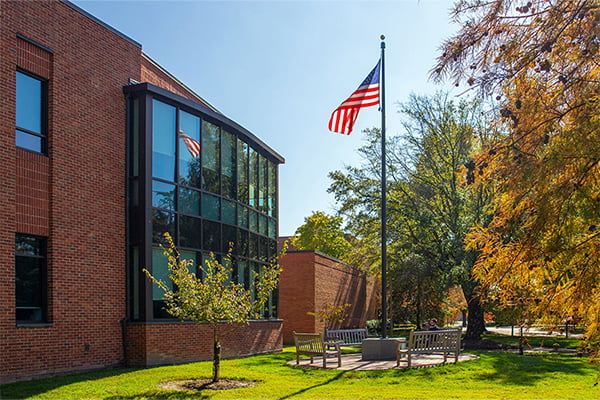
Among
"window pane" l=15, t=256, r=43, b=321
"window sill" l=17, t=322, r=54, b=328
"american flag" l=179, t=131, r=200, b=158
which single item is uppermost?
"american flag" l=179, t=131, r=200, b=158

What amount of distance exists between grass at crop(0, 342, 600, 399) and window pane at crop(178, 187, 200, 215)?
14.6 ft

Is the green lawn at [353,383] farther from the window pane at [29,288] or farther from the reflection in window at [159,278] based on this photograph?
the reflection in window at [159,278]

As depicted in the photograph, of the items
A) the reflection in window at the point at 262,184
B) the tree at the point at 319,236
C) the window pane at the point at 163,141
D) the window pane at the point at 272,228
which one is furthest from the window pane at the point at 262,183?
the tree at the point at 319,236

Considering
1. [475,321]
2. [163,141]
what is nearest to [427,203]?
[475,321]

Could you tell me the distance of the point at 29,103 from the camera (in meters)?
13.6

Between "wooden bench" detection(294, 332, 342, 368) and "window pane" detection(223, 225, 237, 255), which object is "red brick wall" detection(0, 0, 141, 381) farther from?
"wooden bench" detection(294, 332, 342, 368)

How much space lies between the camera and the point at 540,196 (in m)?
6.46

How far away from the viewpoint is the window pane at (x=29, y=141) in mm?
13211

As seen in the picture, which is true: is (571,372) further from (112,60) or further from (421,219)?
(112,60)

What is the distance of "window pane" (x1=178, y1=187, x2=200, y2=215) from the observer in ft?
56.1

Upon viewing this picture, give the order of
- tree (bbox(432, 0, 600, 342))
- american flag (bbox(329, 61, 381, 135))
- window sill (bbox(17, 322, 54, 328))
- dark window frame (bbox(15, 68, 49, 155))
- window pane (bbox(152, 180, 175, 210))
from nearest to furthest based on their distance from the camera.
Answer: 1. tree (bbox(432, 0, 600, 342))
2. window sill (bbox(17, 322, 54, 328))
3. dark window frame (bbox(15, 68, 49, 155))
4. window pane (bbox(152, 180, 175, 210))
5. american flag (bbox(329, 61, 381, 135))

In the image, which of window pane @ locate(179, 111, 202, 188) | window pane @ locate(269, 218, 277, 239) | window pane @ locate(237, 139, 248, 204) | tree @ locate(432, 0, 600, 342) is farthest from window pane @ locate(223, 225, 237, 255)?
tree @ locate(432, 0, 600, 342)

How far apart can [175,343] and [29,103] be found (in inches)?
276

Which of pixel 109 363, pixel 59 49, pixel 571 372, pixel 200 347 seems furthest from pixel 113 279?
pixel 571 372
